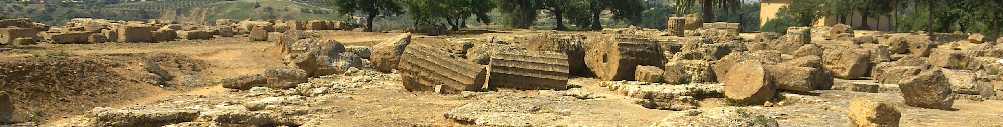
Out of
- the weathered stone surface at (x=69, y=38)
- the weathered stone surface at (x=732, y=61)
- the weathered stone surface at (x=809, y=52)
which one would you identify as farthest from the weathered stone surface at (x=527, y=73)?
the weathered stone surface at (x=69, y=38)

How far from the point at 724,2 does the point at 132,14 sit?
6523cm

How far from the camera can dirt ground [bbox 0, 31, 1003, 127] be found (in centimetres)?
912

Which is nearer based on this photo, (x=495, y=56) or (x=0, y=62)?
(x=495, y=56)

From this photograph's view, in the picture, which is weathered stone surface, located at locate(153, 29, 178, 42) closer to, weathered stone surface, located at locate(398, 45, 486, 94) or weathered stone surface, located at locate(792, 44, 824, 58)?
weathered stone surface, located at locate(398, 45, 486, 94)

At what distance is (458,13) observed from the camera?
101ft

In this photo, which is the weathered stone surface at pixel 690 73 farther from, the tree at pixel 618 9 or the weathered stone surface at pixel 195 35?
the tree at pixel 618 9

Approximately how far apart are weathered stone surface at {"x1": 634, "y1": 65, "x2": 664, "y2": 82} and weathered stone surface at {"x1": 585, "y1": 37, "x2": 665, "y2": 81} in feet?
0.96

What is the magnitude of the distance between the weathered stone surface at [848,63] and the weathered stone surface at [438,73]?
221 inches

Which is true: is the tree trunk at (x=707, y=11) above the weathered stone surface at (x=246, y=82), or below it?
above

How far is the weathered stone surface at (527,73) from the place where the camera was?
11.8 metres

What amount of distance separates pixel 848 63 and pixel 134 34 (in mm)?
18846

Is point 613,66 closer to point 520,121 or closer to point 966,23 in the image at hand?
point 520,121

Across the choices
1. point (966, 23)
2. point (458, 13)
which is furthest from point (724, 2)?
point (458, 13)

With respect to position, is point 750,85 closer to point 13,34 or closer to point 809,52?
point 809,52
